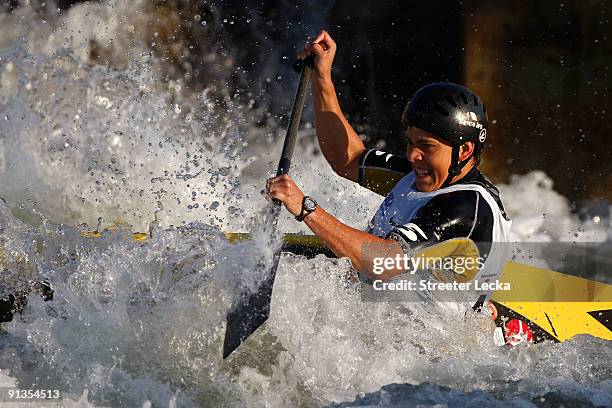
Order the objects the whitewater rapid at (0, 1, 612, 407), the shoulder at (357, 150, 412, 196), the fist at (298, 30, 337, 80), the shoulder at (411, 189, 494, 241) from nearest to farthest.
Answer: the whitewater rapid at (0, 1, 612, 407)
the shoulder at (411, 189, 494, 241)
the fist at (298, 30, 337, 80)
the shoulder at (357, 150, 412, 196)

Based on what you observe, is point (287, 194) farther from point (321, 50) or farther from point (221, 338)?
point (321, 50)

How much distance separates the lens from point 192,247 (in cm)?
324

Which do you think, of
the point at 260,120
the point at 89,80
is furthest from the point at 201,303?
the point at 260,120

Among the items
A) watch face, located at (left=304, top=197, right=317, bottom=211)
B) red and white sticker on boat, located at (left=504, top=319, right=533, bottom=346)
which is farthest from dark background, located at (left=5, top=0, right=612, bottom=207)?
watch face, located at (left=304, top=197, right=317, bottom=211)

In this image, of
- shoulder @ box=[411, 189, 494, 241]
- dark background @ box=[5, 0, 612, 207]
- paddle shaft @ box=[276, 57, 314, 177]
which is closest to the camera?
shoulder @ box=[411, 189, 494, 241]

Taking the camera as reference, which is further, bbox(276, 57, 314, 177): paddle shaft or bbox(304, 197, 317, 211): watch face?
bbox(276, 57, 314, 177): paddle shaft

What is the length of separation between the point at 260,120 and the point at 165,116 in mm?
1543

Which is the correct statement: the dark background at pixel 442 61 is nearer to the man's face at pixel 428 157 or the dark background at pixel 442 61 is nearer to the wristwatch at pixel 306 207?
the man's face at pixel 428 157

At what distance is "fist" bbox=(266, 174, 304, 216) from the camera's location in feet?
9.56

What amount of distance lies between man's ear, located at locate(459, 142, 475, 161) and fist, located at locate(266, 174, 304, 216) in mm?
709

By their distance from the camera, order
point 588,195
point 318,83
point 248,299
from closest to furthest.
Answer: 1. point 248,299
2. point 318,83
3. point 588,195

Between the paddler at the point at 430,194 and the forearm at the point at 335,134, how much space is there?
19 cm

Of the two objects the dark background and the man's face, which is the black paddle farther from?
the dark background

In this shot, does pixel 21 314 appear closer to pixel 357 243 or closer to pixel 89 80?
pixel 357 243
